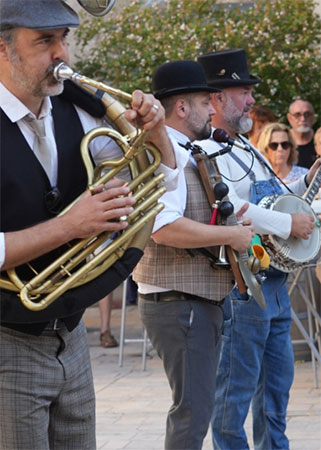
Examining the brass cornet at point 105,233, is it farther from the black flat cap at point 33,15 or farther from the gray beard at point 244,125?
the gray beard at point 244,125

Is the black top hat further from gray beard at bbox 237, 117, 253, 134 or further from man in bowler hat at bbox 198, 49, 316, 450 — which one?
gray beard at bbox 237, 117, 253, 134

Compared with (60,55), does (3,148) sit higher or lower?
lower

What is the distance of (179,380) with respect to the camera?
12.3ft

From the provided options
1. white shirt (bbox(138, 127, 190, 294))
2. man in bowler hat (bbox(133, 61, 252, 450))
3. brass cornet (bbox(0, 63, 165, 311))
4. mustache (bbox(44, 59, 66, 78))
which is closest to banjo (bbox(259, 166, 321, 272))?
man in bowler hat (bbox(133, 61, 252, 450))

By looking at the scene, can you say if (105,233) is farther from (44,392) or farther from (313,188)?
(313,188)

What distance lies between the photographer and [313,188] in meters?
4.72

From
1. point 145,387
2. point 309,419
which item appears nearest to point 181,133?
point 309,419

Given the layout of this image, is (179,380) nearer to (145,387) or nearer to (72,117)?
(72,117)

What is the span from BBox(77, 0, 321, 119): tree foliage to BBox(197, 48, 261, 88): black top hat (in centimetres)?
433

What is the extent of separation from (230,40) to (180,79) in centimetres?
535

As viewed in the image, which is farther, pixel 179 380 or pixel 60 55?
pixel 179 380

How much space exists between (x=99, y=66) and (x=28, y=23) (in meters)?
7.85

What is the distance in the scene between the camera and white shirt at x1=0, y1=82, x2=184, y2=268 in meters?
2.56

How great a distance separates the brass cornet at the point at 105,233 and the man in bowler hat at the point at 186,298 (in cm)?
99
